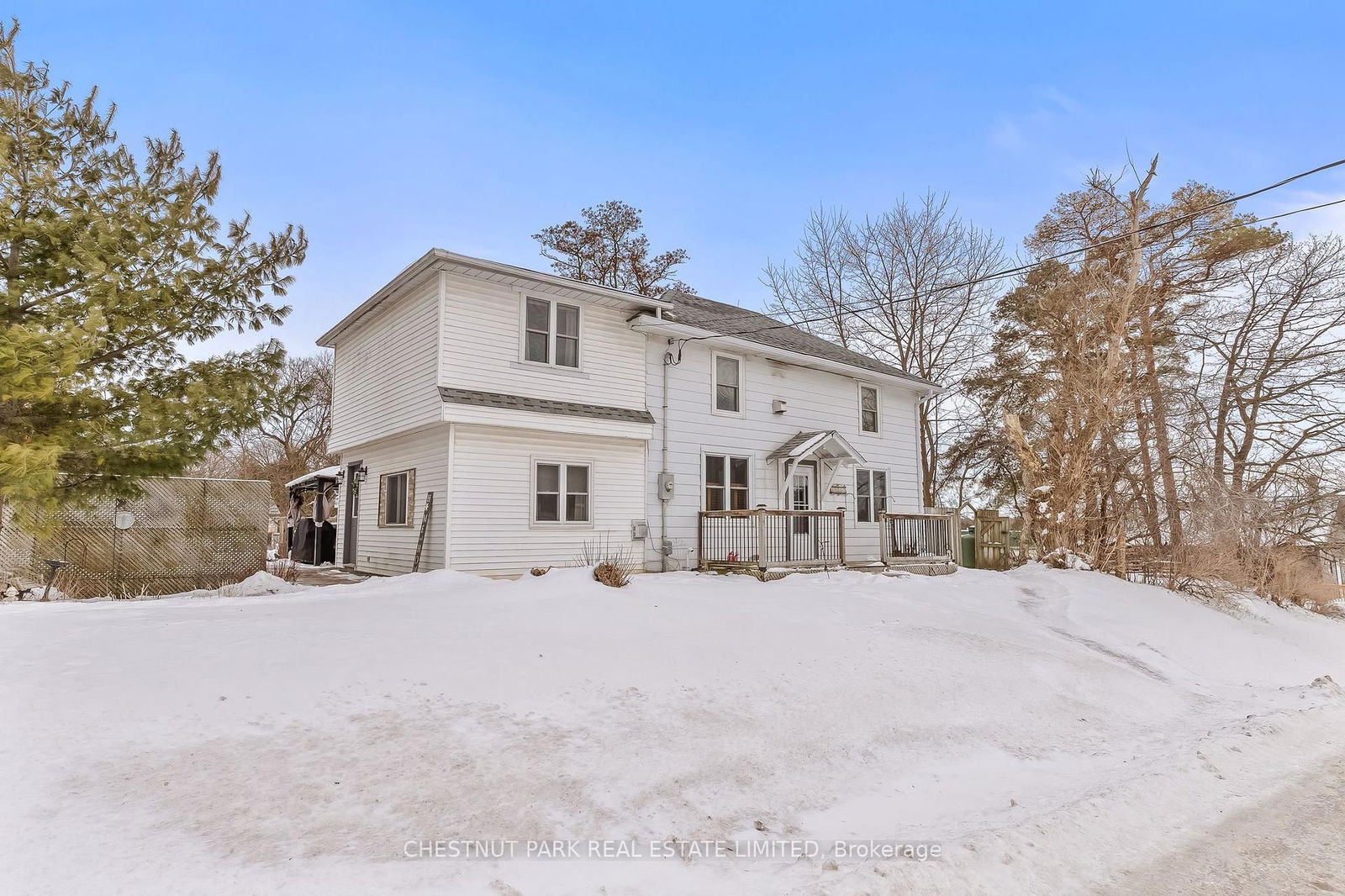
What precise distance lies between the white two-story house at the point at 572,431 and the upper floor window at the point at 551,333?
0.12ft

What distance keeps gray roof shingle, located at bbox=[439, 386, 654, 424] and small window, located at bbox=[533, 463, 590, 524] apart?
111 centimetres

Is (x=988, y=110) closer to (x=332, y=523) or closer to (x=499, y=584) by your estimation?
(x=499, y=584)

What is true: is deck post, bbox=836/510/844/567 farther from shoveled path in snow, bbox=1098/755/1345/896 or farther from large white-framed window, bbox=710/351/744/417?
shoveled path in snow, bbox=1098/755/1345/896

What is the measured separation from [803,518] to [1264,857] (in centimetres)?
1242

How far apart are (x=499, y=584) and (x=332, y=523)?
477 inches

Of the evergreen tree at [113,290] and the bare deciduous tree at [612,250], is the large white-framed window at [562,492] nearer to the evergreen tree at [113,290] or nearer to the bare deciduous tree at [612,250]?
the evergreen tree at [113,290]

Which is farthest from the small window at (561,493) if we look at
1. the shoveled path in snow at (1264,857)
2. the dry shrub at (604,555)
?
the shoveled path in snow at (1264,857)

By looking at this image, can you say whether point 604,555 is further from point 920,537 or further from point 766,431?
point 920,537

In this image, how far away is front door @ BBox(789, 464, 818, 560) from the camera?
14.5 m


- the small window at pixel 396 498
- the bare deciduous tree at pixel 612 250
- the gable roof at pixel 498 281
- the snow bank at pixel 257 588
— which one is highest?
the bare deciduous tree at pixel 612 250

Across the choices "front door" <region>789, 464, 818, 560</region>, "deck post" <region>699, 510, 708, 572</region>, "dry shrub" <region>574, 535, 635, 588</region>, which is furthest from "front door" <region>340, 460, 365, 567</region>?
"front door" <region>789, 464, 818, 560</region>

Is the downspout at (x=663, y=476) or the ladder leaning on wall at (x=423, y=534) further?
the downspout at (x=663, y=476)

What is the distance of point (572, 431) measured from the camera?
13125 mm

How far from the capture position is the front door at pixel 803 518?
571 inches
